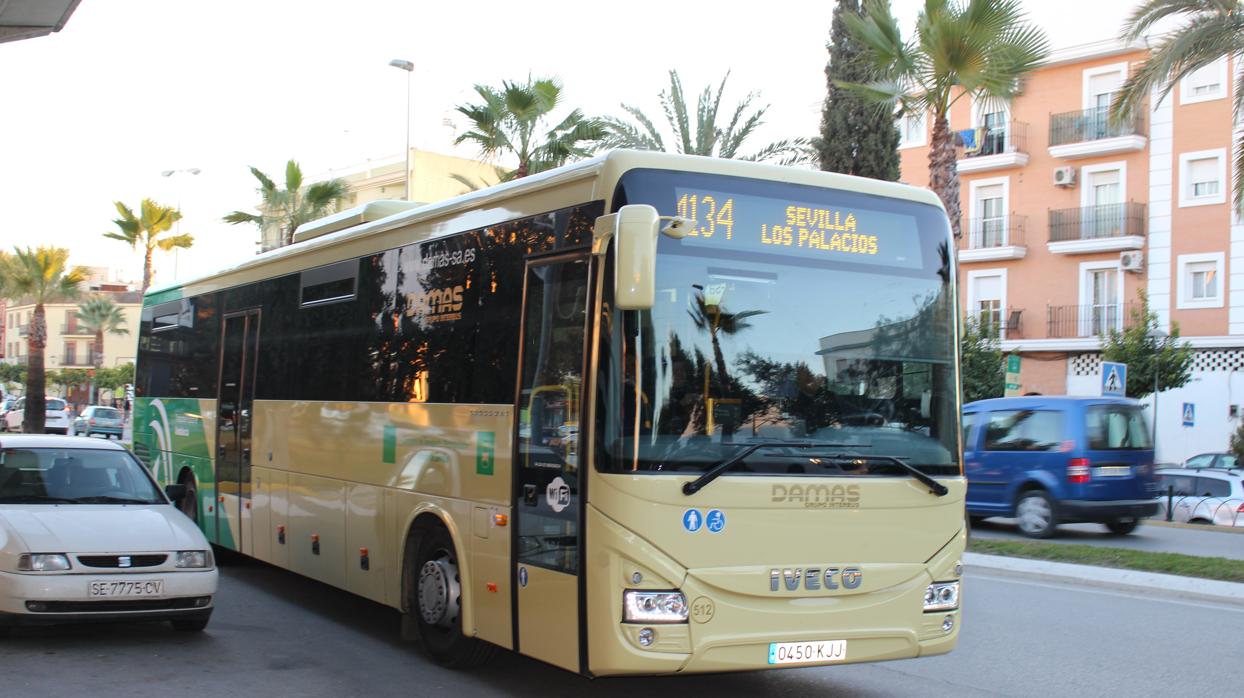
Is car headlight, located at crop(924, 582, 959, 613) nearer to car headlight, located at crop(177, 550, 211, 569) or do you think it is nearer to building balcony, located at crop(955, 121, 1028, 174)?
car headlight, located at crop(177, 550, 211, 569)

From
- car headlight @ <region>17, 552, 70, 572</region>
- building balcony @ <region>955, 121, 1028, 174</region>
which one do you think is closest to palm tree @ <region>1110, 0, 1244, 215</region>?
car headlight @ <region>17, 552, 70, 572</region>

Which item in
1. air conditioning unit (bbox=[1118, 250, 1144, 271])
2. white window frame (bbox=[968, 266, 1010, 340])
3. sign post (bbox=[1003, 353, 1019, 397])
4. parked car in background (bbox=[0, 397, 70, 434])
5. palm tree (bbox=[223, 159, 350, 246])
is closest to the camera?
sign post (bbox=[1003, 353, 1019, 397])

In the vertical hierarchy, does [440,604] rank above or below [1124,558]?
above

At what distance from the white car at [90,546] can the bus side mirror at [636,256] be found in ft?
15.1

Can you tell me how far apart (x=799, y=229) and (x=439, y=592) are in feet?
11.0

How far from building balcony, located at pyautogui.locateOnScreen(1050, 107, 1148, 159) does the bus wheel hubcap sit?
36631 millimetres

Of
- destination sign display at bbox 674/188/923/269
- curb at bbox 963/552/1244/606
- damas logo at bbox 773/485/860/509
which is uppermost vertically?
destination sign display at bbox 674/188/923/269

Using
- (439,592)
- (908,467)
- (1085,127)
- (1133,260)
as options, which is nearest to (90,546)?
(439,592)

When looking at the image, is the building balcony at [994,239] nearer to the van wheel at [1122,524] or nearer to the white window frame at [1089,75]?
the white window frame at [1089,75]

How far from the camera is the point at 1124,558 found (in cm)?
1459

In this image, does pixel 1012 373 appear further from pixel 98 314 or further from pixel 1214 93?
pixel 98 314

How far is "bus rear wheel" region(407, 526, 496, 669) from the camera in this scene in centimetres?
809

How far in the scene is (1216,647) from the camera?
9.76 m

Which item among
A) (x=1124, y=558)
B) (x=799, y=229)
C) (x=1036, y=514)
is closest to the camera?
(x=799, y=229)
